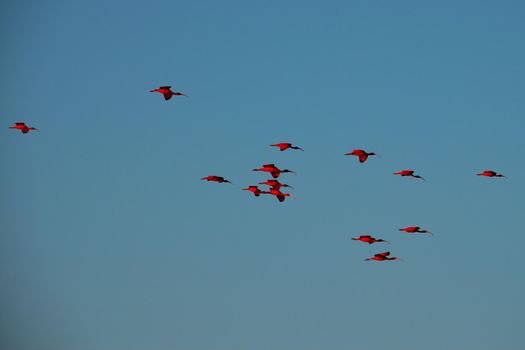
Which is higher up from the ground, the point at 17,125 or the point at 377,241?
the point at 17,125

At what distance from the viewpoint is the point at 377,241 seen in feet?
400

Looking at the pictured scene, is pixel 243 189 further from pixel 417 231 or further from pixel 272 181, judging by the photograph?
pixel 417 231

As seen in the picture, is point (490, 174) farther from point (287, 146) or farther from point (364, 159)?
point (287, 146)

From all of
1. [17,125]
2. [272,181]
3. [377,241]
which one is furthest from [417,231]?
[17,125]

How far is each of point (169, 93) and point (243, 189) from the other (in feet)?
44.7

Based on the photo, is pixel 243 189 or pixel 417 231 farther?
pixel 243 189

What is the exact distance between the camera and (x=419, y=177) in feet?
394

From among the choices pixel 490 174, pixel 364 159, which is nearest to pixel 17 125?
pixel 364 159

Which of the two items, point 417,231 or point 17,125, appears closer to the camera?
point 417,231

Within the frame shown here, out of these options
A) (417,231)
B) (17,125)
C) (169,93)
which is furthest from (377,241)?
(17,125)

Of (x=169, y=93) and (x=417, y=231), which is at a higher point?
(x=169, y=93)

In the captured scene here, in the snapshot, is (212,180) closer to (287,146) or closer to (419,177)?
(287,146)

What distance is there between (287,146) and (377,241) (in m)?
14.1

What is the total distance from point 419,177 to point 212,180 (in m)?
21.7
